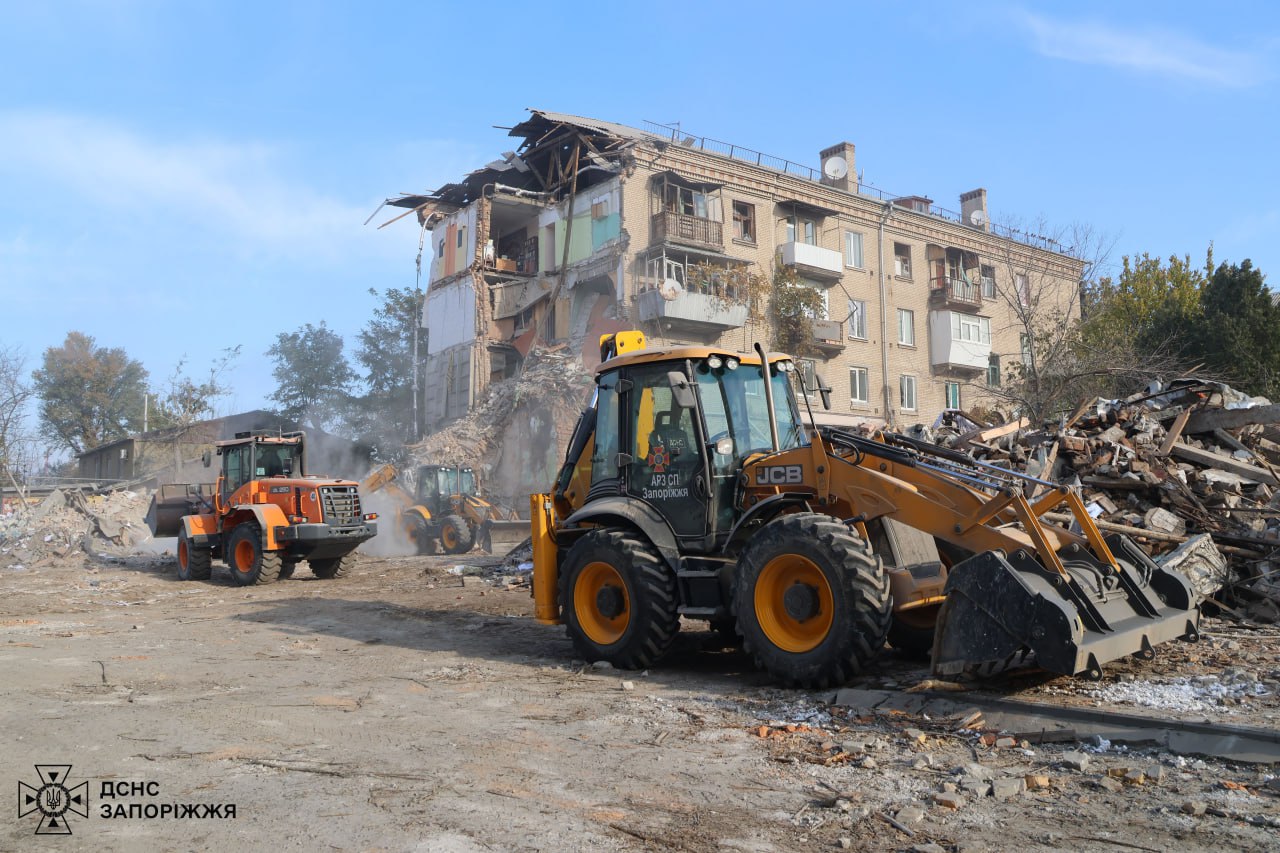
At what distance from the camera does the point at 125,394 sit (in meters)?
52.0

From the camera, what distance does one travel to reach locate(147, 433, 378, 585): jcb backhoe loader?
55.8ft

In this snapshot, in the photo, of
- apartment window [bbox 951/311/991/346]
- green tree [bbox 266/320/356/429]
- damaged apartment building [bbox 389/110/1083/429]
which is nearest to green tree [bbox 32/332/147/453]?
green tree [bbox 266/320/356/429]

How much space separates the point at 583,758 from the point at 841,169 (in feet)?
119

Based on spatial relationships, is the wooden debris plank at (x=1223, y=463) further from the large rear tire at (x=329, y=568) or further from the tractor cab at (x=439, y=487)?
the tractor cab at (x=439, y=487)

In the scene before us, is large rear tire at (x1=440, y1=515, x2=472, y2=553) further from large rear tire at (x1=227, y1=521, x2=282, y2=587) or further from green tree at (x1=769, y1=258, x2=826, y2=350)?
green tree at (x1=769, y1=258, x2=826, y2=350)

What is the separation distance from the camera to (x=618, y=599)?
8.40 m

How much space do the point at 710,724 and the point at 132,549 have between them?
2440 cm

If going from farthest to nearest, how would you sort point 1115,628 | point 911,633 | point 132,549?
1. point 132,549
2. point 911,633
3. point 1115,628

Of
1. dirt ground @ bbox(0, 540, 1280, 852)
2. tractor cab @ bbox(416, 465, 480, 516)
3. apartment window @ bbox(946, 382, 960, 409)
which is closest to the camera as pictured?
dirt ground @ bbox(0, 540, 1280, 852)

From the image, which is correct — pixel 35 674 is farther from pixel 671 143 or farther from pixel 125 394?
pixel 125 394

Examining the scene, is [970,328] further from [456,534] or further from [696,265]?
[456,534]

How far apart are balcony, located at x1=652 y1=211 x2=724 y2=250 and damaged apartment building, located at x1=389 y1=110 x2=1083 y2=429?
0.20 ft

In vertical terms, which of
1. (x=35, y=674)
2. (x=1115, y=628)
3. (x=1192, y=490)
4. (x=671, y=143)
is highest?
(x=671, y=143)

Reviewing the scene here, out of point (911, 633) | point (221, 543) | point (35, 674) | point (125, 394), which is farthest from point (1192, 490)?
point (125, 394)
